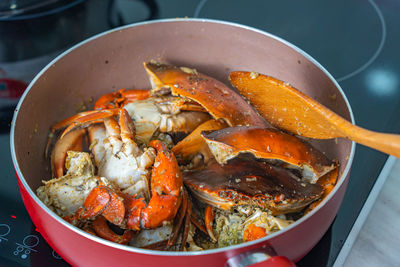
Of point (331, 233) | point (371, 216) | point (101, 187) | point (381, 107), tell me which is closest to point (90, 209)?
point (101, 187)

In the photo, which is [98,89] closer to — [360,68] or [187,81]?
[187,81]

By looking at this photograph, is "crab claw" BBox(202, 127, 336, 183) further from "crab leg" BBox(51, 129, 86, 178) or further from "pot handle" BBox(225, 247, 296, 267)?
"crab leg" BBox(51, 129, 86, 178)

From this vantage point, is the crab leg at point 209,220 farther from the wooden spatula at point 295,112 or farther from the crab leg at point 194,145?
the wooden spatula at point 295,112

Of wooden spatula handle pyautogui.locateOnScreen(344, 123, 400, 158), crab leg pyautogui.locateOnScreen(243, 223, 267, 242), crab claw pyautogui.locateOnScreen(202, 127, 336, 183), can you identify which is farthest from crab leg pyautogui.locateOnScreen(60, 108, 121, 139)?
wooden spatula handle pyautogui.locateOnScreen(344, 123, 400, 158)

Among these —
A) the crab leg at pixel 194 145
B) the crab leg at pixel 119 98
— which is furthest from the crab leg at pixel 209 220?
the crab leg at pixel 119 98

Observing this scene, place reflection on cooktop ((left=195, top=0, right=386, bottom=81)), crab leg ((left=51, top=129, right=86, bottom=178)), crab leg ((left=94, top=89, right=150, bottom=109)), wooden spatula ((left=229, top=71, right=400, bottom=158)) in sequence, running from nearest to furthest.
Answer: wooden spatula ((left=229, top=71, right=400, bottom=158)) < crab leg ((left=51, top=129, right=86, bottom=178)) < crab leg ((left=94, top=89, right=150, bottom=109)) < reflection on cooktop ((left=195, top=0, right=386, bottom=81))

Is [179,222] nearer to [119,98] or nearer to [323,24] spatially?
[119,98]
